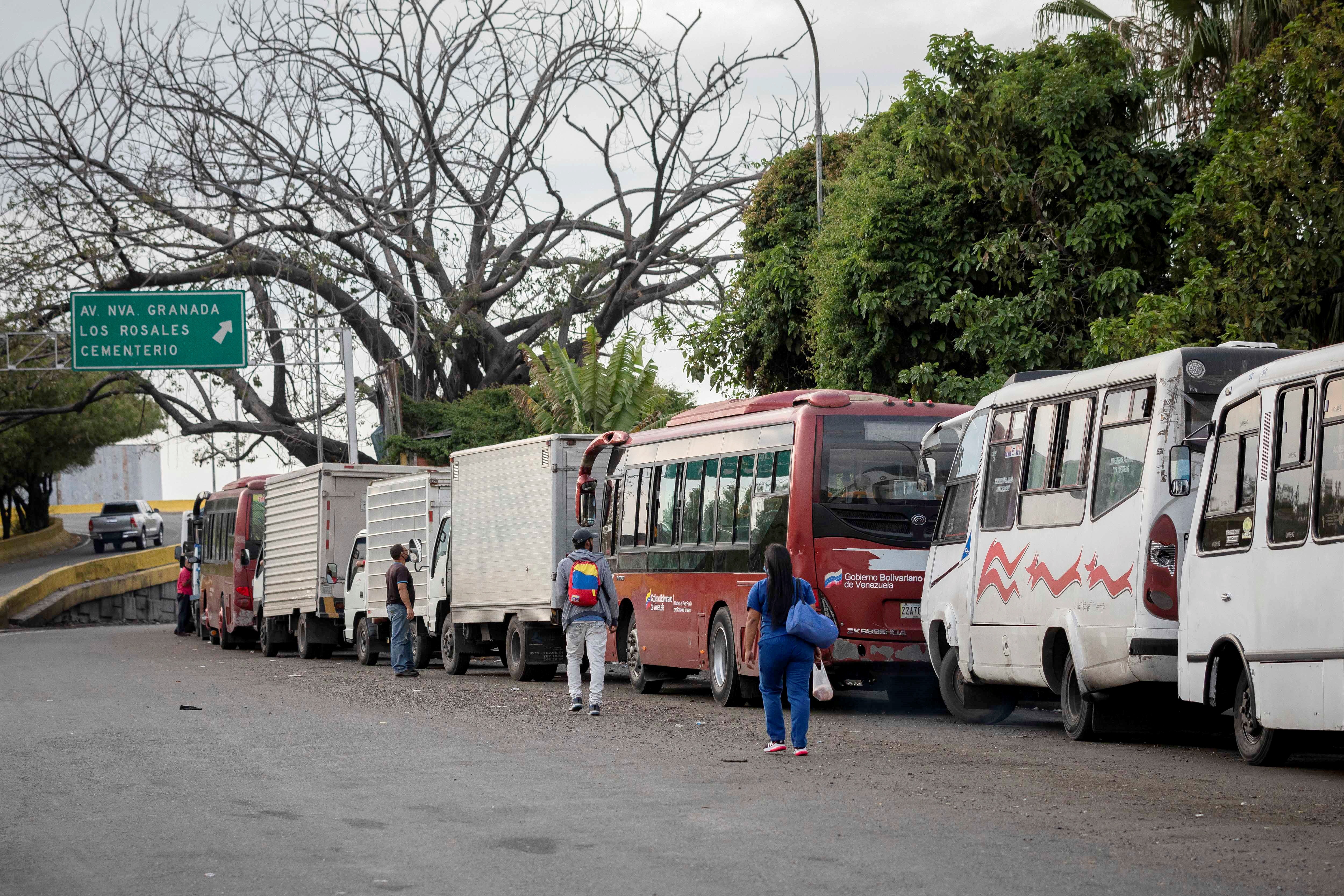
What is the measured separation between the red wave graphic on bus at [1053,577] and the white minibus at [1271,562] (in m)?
1.04

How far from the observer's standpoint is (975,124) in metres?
22.6

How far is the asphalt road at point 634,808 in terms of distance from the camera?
7.21 metres

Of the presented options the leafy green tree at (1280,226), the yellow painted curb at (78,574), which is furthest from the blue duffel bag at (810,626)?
the yellow painted curb at (78,574)

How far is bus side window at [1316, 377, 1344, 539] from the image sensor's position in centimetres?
1017

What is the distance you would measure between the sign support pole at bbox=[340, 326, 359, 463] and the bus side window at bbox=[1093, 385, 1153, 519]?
1061 inches

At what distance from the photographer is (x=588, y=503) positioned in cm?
2123

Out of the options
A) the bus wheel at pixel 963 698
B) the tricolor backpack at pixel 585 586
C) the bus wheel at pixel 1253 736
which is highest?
the tricolor backpack at pixel 585 586

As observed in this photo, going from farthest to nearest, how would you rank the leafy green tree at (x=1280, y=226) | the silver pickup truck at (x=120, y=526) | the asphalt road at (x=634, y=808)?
the silver pickup truck at (x=120, y=526), the leafy green tree at (x=1280, y=226), the asphalt road at (x=634, y=808)

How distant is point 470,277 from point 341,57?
257 inches

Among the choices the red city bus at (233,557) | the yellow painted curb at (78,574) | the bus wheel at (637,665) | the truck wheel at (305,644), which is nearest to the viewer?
the bus wheel at (637,665)

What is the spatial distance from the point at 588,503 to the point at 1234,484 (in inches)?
432

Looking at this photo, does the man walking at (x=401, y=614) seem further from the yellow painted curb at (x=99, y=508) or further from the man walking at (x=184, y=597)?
the yellow painted curb at (x=99, y=508)

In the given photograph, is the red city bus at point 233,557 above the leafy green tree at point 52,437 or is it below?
below

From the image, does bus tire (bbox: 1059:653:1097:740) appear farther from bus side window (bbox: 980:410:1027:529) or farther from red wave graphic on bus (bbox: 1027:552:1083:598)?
bus side window (bbox: 980:410:1027:529)
